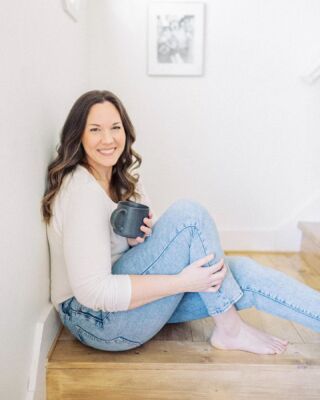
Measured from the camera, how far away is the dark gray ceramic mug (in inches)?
47.9

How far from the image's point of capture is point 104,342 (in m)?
1.31

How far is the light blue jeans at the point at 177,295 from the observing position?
1263 mm

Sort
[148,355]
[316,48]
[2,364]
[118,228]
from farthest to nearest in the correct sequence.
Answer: [316,48] < [148,355] < [118,228] < [2,364]

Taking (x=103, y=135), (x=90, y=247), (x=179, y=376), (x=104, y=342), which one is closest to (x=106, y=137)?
(x=103, y=135)

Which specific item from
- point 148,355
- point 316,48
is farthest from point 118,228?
point 316,48

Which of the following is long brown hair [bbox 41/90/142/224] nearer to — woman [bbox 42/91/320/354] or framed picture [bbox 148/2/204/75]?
woman [bbox 42/91/320/354]

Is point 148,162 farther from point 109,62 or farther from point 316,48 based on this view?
point 316,48

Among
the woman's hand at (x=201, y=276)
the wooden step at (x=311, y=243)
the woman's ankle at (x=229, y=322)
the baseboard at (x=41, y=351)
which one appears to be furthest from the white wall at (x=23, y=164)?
the wooden step at (x=311, y=243)

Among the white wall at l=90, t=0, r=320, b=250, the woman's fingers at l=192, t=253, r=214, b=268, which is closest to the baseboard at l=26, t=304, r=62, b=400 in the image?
the woman's fingers at l=192, t=253, r=214, b=268

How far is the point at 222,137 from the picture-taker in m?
2.53

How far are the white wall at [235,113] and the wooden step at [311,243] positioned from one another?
4.8 inches

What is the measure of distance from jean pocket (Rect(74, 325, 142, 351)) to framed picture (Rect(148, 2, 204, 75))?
61.5 inches

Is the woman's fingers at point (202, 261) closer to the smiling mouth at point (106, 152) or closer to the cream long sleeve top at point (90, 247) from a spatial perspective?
the cream long sleeve top at point (90, 247)

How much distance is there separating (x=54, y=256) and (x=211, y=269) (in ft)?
1.60
